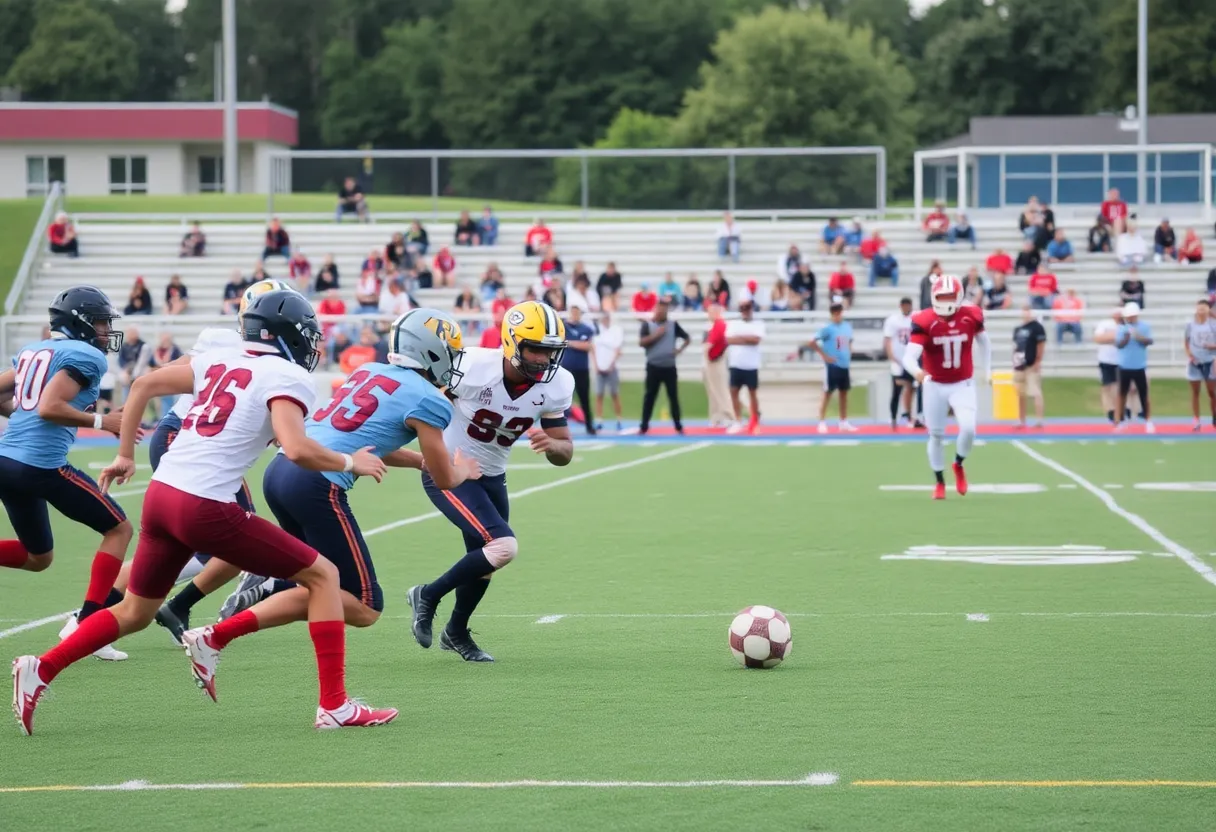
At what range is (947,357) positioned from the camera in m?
15.8

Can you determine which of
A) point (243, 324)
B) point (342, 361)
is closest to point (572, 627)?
point (243, 324)

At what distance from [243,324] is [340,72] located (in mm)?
75960

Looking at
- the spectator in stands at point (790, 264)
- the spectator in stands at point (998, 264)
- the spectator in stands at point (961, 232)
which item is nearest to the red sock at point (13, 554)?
the spectator in stands at point (790, 264)

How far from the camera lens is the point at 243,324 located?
662 cm

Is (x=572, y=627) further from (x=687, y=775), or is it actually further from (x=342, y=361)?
(x=342, y=361)

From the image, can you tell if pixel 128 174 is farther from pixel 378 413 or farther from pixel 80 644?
pixel 80 644

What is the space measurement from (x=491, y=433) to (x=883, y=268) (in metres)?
25.0

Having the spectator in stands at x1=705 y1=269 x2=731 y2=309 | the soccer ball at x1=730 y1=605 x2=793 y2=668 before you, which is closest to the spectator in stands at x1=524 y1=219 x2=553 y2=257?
the spectator in stands at x1=705 y1=269 x2=731 y2=309

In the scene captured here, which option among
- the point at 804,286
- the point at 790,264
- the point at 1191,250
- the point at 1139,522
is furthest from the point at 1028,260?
the point at 1139,522

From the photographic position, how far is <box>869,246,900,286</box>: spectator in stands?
3253 cm

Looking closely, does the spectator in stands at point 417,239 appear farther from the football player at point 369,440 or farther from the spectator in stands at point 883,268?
the football player at point 369,440

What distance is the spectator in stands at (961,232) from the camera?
3434 cm

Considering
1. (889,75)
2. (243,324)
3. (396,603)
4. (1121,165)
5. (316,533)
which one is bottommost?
(396,603)

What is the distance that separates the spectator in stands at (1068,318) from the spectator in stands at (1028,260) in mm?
1487
